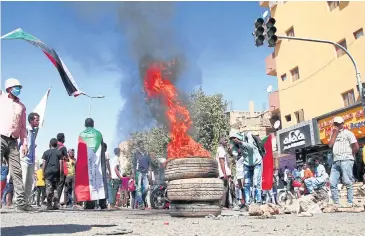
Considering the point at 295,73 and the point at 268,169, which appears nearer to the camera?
the point at 268,169

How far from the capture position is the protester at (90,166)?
9234mm

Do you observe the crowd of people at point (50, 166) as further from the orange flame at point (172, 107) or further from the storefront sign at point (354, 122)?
the storefront sign at point (354, 122)

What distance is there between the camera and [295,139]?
27.7m

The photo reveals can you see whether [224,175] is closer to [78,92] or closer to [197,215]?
[197,215]

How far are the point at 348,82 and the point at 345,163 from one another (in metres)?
17.9

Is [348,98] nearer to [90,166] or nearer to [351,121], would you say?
[351,121]

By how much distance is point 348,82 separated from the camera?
2472 centimetres

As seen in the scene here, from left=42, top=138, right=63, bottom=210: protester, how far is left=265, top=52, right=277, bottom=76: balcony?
87.3ft

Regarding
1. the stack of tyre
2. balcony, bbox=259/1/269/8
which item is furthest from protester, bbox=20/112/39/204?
balcony, bbox=259/1/269/8

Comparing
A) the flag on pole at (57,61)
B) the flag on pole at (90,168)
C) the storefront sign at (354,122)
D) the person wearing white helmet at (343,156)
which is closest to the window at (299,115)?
the storefront sign at (354,122)

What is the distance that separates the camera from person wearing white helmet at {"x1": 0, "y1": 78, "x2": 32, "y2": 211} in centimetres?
634

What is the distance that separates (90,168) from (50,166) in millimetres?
1111

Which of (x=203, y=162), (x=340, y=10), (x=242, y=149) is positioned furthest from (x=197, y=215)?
(x=340, y=10)

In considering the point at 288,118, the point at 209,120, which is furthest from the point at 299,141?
the point at 209,120
